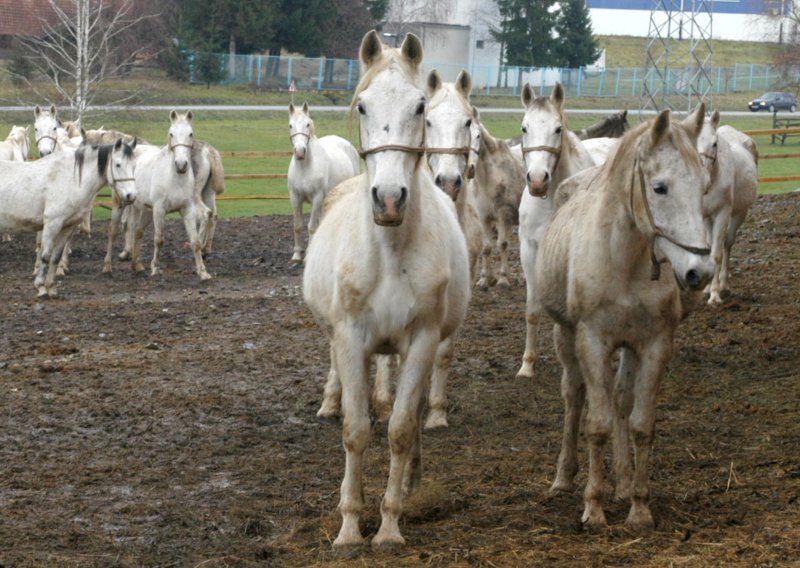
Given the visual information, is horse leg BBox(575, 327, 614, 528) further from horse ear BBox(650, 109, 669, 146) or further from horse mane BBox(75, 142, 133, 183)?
horse mane BBox(75, 142, 133, 183)

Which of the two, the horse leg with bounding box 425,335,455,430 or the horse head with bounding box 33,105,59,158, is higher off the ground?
the horse head with bounding box 33,105,59,158

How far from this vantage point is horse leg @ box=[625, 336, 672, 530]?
16.7 ft

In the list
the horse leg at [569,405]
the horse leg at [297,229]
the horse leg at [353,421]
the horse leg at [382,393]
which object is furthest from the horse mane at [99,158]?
the horse leg at [353,421]

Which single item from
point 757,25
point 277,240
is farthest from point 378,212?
point 757,25

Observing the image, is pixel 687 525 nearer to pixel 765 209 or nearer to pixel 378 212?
pixel 378 212

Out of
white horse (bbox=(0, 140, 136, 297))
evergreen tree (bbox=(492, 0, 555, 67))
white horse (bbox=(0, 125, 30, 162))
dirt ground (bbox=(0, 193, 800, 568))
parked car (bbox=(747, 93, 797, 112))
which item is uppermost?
evergreen tree (bbox=(492, 0, 555, 67))

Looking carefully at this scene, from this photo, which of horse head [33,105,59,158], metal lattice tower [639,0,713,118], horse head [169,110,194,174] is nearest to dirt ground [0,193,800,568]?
horse head [169,110,194,174]

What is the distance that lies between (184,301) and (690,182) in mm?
9097

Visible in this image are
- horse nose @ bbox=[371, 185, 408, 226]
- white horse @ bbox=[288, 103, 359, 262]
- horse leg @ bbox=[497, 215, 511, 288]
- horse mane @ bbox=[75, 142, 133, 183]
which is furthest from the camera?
white horse @ bbox=[288, 103, 359, 262]

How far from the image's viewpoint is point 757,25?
68.1 m

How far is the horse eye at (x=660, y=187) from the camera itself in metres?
4.82

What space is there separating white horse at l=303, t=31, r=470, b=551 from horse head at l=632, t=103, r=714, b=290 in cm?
96

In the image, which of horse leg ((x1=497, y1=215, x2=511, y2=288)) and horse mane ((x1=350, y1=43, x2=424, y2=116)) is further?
horse leg ((x1=497, y1=215, x2=511, y2=288))

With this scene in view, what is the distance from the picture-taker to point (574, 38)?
57.9 metres
